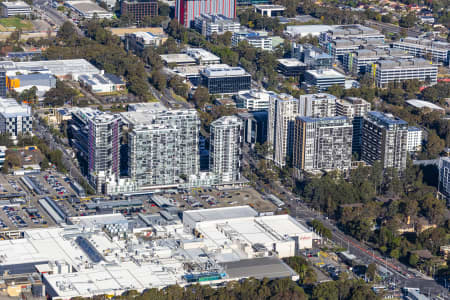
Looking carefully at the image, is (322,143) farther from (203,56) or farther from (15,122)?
(203,56)

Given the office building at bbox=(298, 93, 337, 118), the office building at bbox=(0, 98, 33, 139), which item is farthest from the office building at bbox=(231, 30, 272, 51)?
the office building at bbox=(0, 98, 33, 139)

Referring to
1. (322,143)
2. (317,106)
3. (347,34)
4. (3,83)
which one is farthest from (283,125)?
(347,34)

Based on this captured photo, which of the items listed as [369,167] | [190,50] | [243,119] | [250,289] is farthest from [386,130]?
[190,50]

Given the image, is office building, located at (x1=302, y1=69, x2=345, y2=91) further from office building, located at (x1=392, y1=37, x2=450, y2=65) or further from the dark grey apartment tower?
the dark grey apartment tower

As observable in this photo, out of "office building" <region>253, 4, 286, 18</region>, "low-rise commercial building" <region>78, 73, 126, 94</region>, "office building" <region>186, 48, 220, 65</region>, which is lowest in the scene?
"low-rise commercial building" <region>78, 73, 126, 94</region>

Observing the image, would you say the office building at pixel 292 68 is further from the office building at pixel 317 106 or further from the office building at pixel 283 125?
the office building at pixel 283 125

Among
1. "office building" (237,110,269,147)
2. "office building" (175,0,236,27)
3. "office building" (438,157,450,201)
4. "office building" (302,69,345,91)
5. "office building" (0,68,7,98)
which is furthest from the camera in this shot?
"office building" (175,0,236,27)

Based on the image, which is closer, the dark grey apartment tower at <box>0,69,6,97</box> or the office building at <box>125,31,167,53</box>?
the dark grey apartment tower at <box>0,69,6,97</box>
